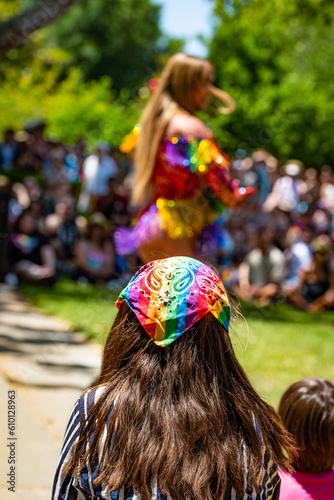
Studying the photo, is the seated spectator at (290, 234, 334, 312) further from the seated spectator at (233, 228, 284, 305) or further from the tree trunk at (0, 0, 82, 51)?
the tree trunk at (0, 0, 82, 51)

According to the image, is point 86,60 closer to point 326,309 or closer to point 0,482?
point 326,309

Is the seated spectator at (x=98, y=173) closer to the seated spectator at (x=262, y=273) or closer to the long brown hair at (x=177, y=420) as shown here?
the seated spectator at (x=262, y=273)

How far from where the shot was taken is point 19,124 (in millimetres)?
24922

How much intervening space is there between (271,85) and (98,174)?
6640 mm

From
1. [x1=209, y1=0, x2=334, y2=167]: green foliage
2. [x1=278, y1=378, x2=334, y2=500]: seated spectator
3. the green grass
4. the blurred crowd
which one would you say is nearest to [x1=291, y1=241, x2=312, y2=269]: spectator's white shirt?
the blurred crowd

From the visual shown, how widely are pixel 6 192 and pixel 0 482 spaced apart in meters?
5.93

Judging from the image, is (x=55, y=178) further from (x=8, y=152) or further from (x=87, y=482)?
(x=87, y=482)

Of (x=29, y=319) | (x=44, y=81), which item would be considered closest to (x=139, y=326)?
(x=29, y=319)

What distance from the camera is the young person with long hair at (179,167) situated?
354 cm

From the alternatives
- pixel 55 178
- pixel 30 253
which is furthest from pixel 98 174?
pixel 30 253

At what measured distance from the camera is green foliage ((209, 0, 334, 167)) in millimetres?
8438

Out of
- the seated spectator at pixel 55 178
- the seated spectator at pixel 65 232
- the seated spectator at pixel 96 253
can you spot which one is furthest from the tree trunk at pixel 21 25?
the seated spectator at pixel 55 178

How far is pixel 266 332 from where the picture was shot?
6.20 m

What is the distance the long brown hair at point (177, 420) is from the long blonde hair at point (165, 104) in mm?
2103
